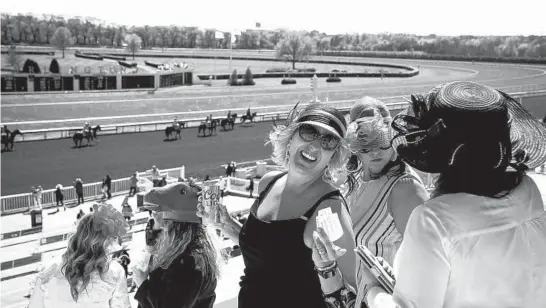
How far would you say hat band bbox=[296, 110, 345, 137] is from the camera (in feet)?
7.15

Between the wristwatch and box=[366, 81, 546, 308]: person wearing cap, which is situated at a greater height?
box=[366, 81, 546, 308]: person wearing cap

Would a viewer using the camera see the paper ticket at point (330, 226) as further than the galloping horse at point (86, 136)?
No

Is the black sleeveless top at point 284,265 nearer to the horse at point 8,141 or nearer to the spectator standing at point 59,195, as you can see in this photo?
the spectator standing at point 59,195

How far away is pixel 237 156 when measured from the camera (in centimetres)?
2161

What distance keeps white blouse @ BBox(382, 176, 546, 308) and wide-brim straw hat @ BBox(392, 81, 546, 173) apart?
0.11m

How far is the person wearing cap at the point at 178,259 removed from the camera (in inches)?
87.6

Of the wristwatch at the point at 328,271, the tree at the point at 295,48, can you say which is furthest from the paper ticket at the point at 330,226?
the tree at the point at 295,48

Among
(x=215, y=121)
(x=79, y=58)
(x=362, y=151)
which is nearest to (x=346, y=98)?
(x=215, y=121)

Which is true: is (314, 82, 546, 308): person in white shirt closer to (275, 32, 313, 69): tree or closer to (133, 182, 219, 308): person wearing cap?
(133, 182, 219, 308): person wearing cap

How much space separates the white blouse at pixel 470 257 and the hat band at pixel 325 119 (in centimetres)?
88

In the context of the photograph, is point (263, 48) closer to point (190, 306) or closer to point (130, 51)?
point (130, 51)

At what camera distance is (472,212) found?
132 centimetres

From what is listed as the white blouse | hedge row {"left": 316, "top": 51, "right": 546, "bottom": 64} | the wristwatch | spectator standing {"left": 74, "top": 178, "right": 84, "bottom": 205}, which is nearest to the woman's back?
the wristwatch

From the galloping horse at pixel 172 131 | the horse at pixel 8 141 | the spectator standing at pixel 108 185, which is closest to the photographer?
the spectator standing at pixel 108 185
